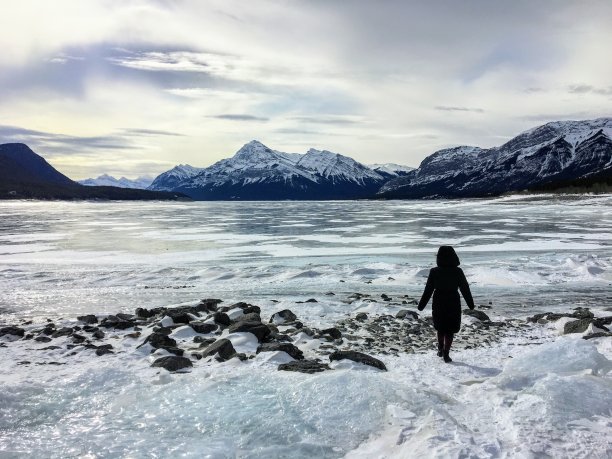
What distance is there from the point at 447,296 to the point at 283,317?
16.4 feet

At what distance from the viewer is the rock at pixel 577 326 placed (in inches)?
415

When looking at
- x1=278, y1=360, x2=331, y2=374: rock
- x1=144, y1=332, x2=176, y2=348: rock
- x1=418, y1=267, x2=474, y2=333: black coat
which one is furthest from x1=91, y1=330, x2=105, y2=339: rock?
x1=418, y1=267, x2=474, y2=333: black coat

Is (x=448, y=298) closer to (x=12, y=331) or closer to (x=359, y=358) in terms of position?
(x=359, y=358)

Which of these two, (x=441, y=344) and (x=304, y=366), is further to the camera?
(x=441, y=344)

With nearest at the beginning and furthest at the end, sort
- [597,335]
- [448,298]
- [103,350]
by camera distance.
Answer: [448,298] → [103,350] → [597,335]

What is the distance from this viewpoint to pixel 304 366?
8.53m

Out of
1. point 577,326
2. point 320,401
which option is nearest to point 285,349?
point 320,401

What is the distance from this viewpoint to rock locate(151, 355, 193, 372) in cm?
872

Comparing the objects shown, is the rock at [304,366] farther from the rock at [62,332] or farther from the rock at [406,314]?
the rock at [62,332]

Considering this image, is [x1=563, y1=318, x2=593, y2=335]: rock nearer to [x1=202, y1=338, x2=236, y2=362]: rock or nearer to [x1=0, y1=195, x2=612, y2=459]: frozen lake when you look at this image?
[x1=0, y1=195, x2=612, y2=459]: frozen lake

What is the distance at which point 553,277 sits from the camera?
58.3 feet

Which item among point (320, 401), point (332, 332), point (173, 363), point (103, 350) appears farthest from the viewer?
point (332, 332)

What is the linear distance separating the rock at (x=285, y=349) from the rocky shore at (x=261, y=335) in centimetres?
2

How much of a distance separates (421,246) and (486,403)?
22.0 metres
